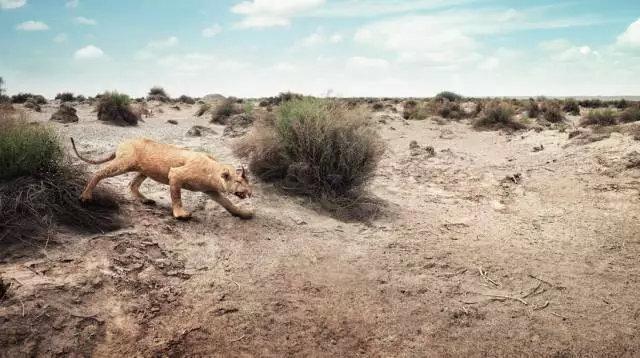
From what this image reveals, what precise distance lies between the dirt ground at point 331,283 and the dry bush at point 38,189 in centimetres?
22

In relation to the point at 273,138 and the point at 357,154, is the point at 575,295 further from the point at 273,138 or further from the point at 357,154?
the point at 273,138

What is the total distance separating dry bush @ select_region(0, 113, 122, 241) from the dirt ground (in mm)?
218

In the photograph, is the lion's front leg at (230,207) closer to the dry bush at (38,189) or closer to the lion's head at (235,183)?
the lion's head at (235,183)

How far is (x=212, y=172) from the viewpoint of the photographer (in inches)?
184

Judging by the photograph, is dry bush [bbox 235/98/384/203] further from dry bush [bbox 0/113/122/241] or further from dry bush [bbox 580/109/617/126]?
dry bush [bbox 580/109/617/126]

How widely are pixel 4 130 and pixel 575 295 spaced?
224 inches

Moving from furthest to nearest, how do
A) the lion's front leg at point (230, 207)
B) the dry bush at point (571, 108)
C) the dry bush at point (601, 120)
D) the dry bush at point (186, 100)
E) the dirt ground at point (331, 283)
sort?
the dry bush at point (186, 100)
the dry bush at point (571, 108)
the dry bush at point (601, 120)
the lion's front leg at point (230, 207)
the dirt ground at point (331, 283)

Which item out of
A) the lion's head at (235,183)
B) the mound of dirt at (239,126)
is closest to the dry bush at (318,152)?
the lion's head at (235,183)

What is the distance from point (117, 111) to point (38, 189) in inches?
420

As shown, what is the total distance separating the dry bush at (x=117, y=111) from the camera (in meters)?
13.8

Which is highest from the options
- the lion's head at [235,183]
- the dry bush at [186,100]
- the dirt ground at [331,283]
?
the dry bush at [186,100]

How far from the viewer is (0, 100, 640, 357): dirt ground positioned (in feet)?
10.7

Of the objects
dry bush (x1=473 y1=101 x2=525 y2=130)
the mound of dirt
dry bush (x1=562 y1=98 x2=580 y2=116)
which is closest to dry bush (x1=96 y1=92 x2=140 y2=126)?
the mound of dirt

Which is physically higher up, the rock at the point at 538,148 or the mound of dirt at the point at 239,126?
the mound of dirt at the point at 239,126
